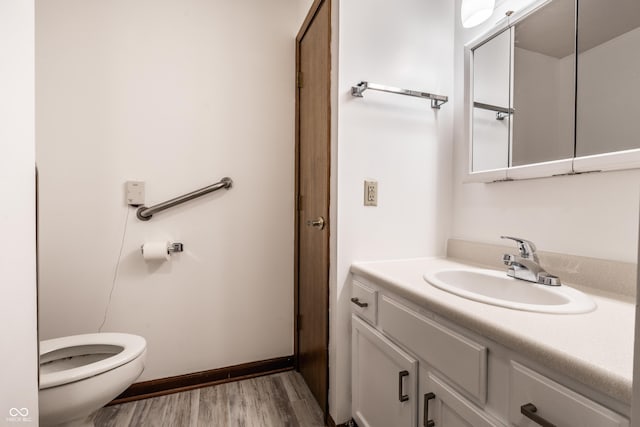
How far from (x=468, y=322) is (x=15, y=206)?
1.13 m

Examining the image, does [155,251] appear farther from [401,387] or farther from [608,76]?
[608,76]

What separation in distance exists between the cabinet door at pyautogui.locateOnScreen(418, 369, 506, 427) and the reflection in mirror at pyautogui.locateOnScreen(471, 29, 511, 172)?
892mm

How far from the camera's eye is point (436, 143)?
1421 millimetres

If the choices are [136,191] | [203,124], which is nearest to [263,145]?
[203,124]

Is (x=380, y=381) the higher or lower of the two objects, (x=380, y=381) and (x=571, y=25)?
the lower

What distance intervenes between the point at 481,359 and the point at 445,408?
0.74 feet

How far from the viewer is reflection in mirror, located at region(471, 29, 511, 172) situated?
3.94ft

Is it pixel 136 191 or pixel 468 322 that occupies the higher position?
pixel 136 191

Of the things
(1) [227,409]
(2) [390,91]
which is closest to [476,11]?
(2) [390,91]

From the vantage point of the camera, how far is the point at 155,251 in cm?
147

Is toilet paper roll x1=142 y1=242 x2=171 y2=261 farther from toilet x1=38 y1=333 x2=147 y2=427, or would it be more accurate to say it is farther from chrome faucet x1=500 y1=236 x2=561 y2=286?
chrome faucet x1=500 y1=236 x2=561 y2=286

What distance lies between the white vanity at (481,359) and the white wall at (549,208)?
18 centimetres

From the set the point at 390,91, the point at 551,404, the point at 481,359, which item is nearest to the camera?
the point at 551,404

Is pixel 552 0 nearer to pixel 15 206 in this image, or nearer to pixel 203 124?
pixel 203 124
